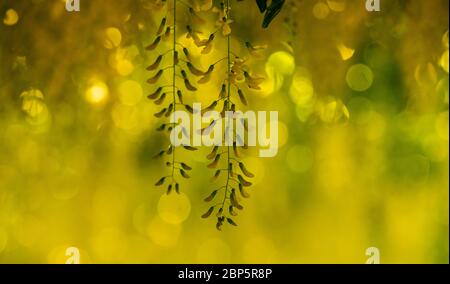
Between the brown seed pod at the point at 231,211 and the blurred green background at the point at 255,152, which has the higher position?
the blurred green background at the point at 255,152

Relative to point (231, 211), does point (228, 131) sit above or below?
above

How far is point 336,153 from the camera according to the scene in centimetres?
152

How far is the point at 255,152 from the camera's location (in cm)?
152

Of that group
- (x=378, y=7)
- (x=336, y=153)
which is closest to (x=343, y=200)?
(x=336, y=153)

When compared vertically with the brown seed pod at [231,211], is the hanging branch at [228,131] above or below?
above

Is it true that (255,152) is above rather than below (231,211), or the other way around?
above

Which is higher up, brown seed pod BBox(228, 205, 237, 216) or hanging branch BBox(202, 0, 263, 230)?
hanging branch BBox(202, 0, 263, 230)

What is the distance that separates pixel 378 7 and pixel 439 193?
44cm

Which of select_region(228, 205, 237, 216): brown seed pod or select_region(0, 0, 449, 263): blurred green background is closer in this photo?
select_region(228, 205, 237, 216): brown seed pod

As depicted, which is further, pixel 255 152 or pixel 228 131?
pixel 255 152

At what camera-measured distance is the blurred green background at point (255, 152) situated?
4.97ft

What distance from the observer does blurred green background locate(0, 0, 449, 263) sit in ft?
4.97

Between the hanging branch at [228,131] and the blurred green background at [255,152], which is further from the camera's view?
the blurred green background at [255,152]
